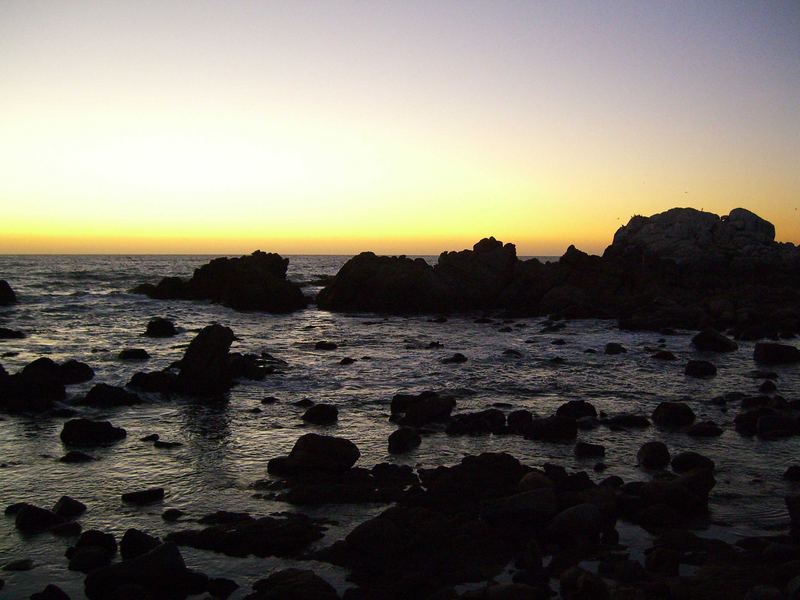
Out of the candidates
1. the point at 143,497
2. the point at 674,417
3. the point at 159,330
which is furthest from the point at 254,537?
the point at 159,330

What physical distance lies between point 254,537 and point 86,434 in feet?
24.2

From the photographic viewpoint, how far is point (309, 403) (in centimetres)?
1925

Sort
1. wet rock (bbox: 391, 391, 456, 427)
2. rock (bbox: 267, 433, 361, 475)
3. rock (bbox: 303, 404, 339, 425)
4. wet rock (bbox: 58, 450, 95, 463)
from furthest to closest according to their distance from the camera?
rock (bbox: 303, 404, 339, 425) < wet rock (bbox: 391, 391, 456, 427) < wet rock (bbox: 58, 450, 95, 463) < rock (bbox: 267, 433, 361, 475)

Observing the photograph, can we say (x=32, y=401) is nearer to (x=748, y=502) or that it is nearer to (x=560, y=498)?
(x=560, y=498)

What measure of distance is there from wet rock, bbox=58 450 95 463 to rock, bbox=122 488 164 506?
9.14 ft

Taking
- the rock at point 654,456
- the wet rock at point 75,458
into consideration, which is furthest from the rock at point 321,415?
the rock at point 654,456

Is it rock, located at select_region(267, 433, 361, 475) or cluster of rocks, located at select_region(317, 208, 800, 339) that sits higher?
cluster of rocks, located at select_region(317, 208, 800, 339)

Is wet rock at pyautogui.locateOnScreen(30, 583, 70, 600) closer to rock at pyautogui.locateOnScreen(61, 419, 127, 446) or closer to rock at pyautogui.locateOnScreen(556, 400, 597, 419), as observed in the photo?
rock at pyautogui.locateOnScreen(61, 419, 127, 446)

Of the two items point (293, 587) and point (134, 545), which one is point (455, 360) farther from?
point (293, 587)

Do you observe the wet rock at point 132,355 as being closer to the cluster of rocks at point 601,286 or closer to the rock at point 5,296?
the cluster of rocks at point 601,286

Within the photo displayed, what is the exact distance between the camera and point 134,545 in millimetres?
9000

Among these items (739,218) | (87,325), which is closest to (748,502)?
(87,325)

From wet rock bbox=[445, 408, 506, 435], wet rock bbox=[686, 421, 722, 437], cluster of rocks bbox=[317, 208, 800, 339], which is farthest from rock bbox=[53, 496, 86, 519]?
cluster of rocks bbox=[317, 208, 800, 339]

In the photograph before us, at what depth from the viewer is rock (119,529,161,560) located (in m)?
8.96
